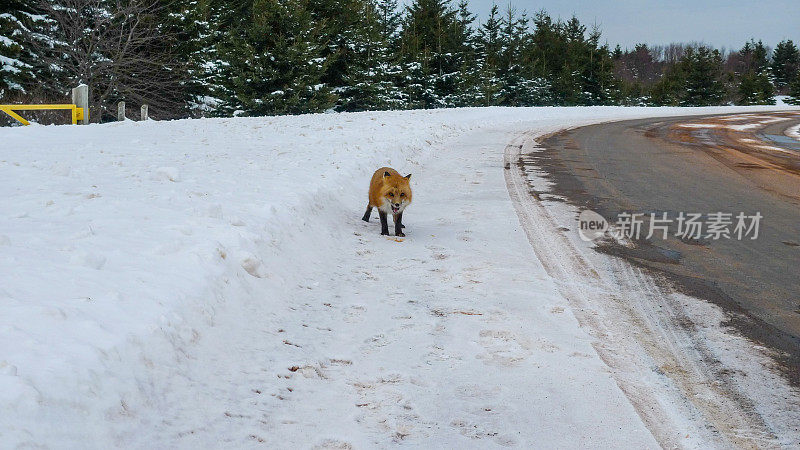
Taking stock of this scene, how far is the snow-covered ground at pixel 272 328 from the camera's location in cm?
308

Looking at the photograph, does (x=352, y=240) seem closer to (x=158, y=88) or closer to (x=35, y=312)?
(x=35, y=312)

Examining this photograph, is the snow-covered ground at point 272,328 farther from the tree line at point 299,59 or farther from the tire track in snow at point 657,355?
the tree line at point 299,59

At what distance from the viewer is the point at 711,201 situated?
9.32m

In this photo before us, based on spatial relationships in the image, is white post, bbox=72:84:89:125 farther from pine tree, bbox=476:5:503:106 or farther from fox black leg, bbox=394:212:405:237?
pine tree, bbox=476:5:503:106

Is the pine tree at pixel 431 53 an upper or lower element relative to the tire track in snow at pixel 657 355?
upper

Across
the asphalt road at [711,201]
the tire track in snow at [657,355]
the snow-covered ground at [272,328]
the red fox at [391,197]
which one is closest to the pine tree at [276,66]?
the asphalt road at [711,201]

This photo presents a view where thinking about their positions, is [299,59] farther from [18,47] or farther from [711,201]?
[711,201]

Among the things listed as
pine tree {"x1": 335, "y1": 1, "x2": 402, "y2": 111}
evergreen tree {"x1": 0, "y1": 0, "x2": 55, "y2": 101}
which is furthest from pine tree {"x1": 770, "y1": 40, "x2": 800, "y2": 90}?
evergreen tree {"x1": 0, "y1": 0, "x2": 55, "y2": 101}

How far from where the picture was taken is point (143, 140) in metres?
13.4

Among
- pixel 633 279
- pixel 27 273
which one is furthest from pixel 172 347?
pixel 633 279

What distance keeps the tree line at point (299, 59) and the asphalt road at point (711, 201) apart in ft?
66.6

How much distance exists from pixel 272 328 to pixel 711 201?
7628mm

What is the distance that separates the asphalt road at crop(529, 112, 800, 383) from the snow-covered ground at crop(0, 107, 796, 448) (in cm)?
142

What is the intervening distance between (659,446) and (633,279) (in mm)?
2782
